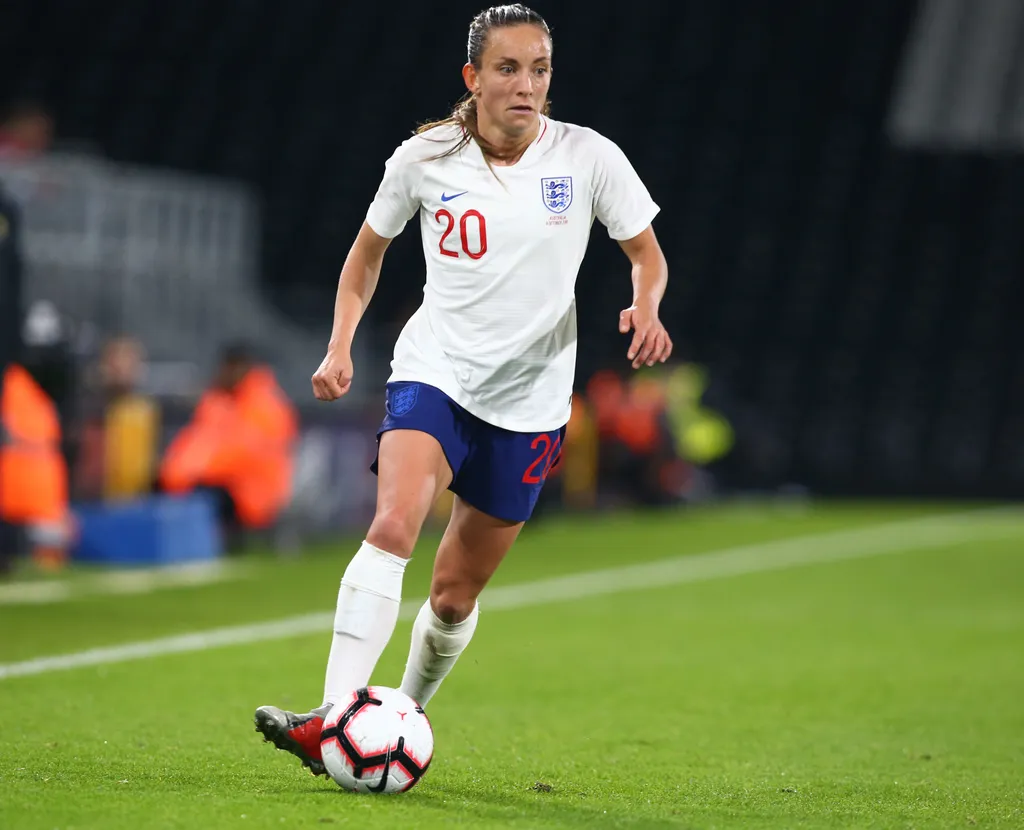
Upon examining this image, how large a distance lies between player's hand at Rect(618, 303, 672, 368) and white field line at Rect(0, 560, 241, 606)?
616 cm

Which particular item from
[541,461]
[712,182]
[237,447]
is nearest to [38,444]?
[237,447]

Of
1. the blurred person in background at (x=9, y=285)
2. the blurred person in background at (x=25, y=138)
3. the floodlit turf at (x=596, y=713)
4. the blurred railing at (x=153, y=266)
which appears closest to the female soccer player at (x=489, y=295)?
the floodlit turf at (x=596, y=713)

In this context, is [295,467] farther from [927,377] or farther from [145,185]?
[927,377]

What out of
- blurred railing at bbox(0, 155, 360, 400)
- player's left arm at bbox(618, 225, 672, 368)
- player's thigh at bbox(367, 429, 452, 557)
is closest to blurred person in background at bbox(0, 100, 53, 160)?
blurred railing at bbox(0, 155, 360, 400)

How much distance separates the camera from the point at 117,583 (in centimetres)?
1146

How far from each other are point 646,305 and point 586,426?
15185 millimetres

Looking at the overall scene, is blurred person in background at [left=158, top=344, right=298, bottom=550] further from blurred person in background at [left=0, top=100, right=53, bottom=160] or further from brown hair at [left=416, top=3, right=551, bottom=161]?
brown hair at [left=416, top=3, right=551, bottom=161]

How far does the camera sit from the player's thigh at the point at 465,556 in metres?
4.91

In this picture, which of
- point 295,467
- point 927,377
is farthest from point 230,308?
point 927,377

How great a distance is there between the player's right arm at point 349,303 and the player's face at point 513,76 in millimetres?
476

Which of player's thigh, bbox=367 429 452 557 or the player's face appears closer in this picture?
player's thigh, bbox=367 429 452 557

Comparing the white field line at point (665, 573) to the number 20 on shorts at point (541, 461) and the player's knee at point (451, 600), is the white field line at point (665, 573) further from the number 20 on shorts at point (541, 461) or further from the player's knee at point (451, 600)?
the number 20 on shorts at point (541, 461)

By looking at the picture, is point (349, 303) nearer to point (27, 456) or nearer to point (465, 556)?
point (465, 556)

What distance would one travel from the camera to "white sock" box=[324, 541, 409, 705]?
4586 mm
